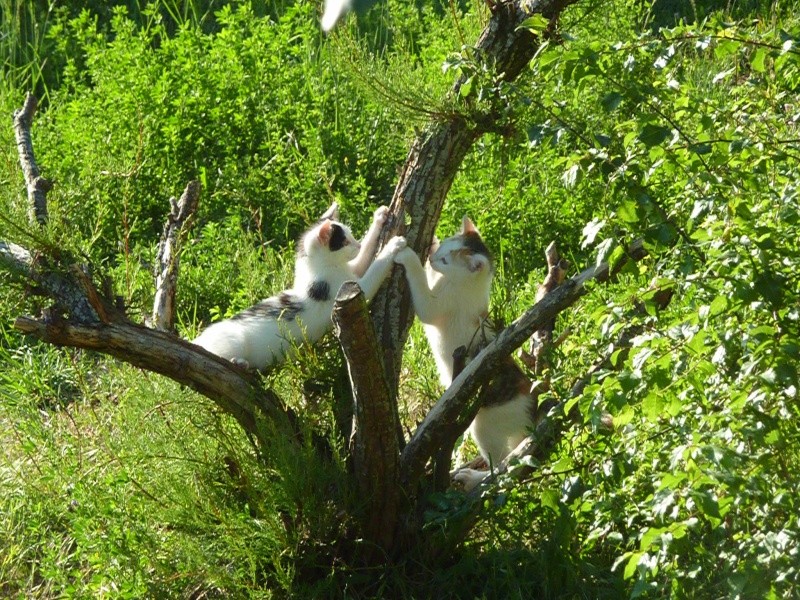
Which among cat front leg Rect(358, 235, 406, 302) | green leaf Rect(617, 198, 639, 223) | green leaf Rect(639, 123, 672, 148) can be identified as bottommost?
green leaf Rect(617, 198, 639, 223)

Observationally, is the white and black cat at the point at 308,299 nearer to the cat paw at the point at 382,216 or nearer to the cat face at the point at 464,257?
the cat paw at the point at 382,216

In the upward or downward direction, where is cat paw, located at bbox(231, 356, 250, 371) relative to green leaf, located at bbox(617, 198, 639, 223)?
upward

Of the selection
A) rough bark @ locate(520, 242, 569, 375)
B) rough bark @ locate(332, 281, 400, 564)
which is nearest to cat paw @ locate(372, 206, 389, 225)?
rough bark @ locate(520, 242, 569, 375)

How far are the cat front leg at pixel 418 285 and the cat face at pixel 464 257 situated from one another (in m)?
0.21

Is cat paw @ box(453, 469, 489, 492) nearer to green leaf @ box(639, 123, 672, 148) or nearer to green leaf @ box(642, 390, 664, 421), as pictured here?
green leaf @ box(642, 390, 664, 421)

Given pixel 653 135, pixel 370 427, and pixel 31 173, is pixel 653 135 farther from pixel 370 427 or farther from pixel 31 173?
pixel 31 173

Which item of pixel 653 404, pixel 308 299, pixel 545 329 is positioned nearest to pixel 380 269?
pixel 308 299

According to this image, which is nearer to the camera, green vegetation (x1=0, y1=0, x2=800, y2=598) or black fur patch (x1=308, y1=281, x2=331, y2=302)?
green vegetation (x1=0, y1=0, x2=800, y2=598)

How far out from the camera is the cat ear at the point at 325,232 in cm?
583

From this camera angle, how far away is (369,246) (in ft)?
18.4

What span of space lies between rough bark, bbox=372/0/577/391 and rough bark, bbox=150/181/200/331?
35.1 inches

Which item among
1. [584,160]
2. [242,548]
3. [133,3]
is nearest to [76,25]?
[133,3]

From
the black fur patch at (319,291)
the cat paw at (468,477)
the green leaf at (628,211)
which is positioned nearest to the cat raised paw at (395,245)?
the black fur patch at (319,291)

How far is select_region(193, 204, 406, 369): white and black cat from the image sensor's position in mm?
5238
